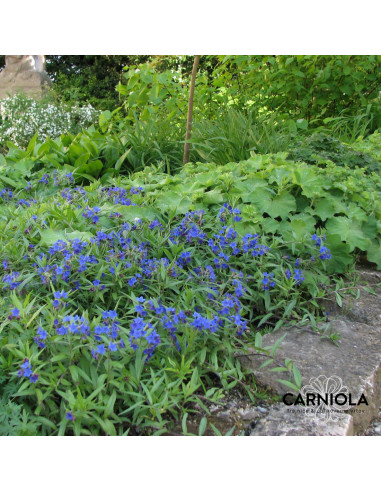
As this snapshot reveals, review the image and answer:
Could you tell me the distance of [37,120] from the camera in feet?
24.8

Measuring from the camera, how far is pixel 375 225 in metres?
2.88

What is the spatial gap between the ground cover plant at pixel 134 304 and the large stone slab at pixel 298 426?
0.46ft

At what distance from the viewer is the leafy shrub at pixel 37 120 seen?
24.7 feet

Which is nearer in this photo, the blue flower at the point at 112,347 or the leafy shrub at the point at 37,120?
the blue flower at the point at 112,347

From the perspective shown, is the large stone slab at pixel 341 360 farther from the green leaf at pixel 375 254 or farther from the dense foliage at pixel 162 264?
the green leaf at pixel 375 254

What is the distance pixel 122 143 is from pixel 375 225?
8.51 ft

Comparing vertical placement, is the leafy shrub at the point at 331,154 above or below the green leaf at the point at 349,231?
above

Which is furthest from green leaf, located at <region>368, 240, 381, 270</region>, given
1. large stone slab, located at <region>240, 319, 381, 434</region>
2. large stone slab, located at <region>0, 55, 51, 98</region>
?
large stone slab, located at <region>0, 55, 51, 98</region>

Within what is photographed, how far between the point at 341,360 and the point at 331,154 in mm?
2067

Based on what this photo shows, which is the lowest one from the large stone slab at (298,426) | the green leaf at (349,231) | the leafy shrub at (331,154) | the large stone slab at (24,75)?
the large stone slab at (298,426)

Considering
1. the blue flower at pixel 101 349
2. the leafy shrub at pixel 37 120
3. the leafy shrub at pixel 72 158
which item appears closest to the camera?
the blue flower at pixel 101 349

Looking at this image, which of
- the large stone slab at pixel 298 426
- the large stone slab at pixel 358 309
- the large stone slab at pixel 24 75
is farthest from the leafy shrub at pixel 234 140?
the large stone slab at pixel 24 75

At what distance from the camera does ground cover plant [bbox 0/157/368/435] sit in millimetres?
1621
